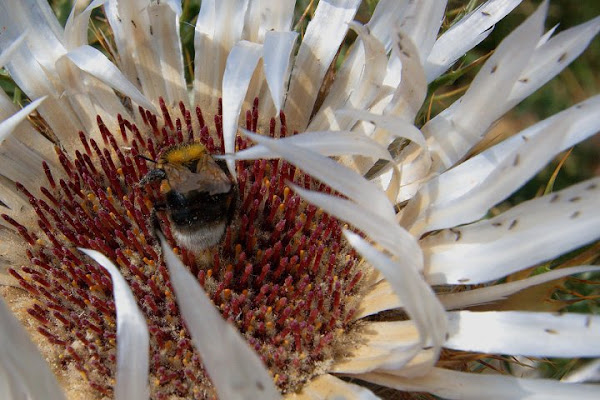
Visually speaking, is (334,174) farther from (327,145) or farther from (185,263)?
(185,263)

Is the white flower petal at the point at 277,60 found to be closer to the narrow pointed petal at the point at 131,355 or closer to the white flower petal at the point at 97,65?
the white flower petal at the point at 97,65

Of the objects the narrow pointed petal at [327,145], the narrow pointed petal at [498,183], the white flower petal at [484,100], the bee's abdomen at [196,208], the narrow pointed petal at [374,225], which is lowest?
the narrow pointed petal at [374,225]

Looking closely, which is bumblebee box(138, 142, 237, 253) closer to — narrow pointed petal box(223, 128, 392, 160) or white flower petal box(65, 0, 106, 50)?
narrow pointed petal box(223, 128, 392, 160)

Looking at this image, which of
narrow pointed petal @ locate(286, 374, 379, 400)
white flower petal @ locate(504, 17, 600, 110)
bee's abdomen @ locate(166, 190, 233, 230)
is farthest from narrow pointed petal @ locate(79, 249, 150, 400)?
white flower petal @ locate(504, 17, 600, 110)

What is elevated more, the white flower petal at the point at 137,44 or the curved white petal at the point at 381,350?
the white flower petal at the point at 137,44

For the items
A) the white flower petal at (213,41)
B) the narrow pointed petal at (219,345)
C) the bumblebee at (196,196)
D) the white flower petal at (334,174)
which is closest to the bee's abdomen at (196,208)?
the bumblebee at (196,196)

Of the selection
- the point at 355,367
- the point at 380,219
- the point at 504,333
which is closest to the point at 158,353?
the point at 355,367
